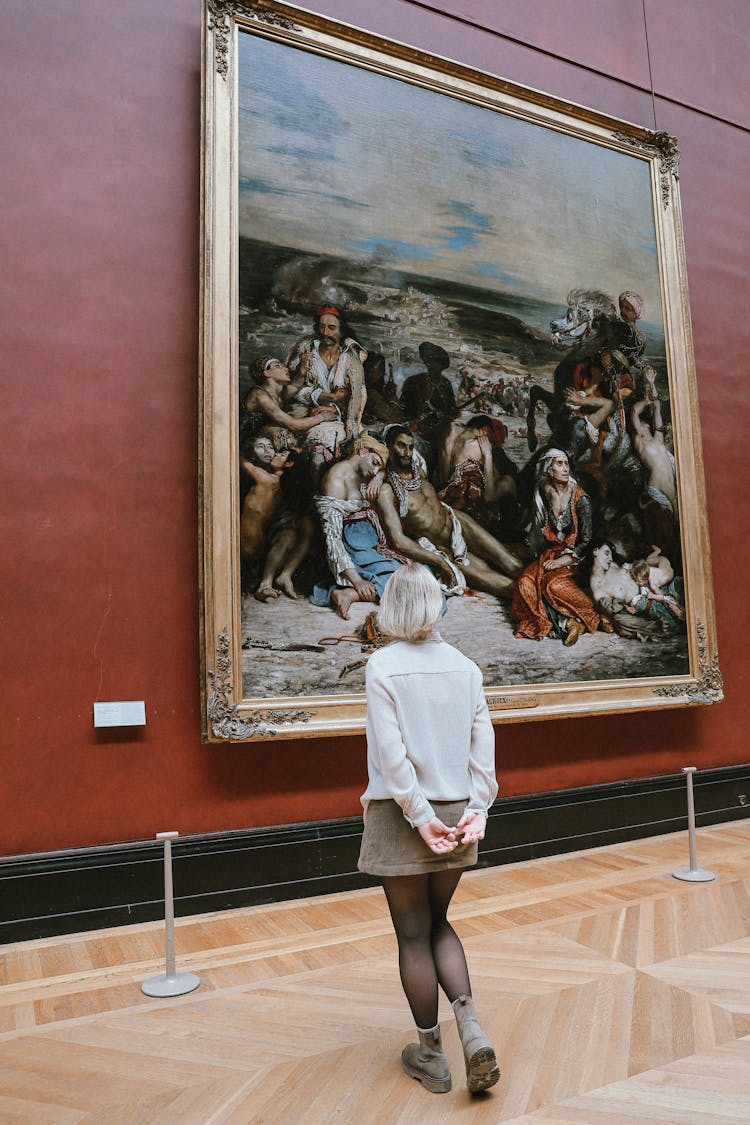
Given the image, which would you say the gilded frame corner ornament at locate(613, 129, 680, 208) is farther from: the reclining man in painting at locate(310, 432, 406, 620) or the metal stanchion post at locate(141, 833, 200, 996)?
the metal stanchion post at locate(141, 833, 200, 996)

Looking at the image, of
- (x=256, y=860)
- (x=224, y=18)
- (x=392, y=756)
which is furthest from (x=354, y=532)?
(x=224, y=18)

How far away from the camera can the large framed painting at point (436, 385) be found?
18.2 feet

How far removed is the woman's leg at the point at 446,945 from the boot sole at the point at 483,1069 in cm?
18

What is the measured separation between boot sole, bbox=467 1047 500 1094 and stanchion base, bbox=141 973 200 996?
5.69ft

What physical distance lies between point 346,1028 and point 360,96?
6.21 metres

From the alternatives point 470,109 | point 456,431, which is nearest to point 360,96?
point 470,109

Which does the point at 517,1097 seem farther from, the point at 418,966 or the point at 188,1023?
the point at 188,1023

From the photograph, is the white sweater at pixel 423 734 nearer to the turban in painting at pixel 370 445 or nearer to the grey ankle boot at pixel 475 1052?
the grey ankle boot at pixel 475 1052

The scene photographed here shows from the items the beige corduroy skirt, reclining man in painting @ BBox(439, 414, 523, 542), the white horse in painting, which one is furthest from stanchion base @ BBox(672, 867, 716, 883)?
the white horse in painting

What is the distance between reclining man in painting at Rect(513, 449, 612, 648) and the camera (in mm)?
6480

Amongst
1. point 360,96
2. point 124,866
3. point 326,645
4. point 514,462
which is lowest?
point 124,866

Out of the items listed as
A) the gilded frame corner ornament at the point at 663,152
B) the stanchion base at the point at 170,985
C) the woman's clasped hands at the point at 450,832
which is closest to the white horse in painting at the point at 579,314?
the gilded frame corner ornament at the point at 663,152

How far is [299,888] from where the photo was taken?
17.9ft

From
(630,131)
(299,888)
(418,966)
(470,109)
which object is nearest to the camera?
(418,966)
